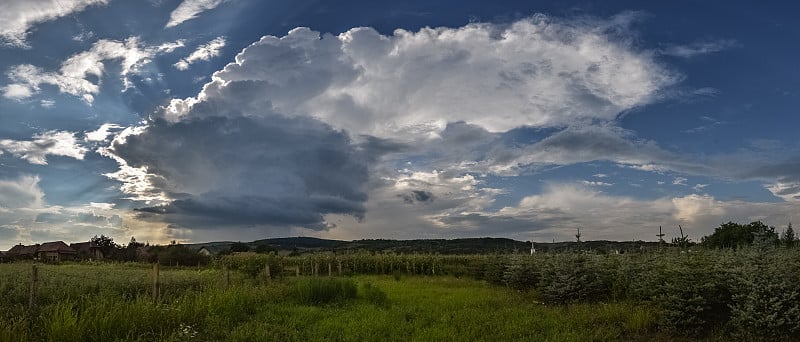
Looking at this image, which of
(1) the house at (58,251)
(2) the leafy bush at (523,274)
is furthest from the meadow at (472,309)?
(1) the house at (58,251)

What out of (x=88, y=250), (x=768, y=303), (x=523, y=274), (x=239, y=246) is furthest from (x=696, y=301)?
(x=88, y=250)

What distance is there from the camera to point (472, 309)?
17.7m

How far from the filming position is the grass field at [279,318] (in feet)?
39.4

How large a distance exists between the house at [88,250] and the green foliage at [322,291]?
66726 millimetres

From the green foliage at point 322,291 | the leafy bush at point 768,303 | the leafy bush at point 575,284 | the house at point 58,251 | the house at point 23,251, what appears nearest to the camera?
the leafy bush at point 768,303

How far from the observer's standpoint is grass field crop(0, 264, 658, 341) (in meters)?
12.0

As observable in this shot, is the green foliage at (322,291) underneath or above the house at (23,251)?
underneath

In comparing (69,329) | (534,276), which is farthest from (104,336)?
(534,276)

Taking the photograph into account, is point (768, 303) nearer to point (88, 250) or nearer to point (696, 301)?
point (696, 301)

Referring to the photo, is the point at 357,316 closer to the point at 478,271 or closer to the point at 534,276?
the point at 534,276

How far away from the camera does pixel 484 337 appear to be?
42.5ft

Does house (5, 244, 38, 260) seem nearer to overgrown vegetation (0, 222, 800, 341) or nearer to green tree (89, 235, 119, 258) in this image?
green tree (89, 235, 119, 258)

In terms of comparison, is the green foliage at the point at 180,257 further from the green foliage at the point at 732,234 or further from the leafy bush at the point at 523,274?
the green foliage at the point at 732,234

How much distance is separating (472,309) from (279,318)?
19.5 ft
